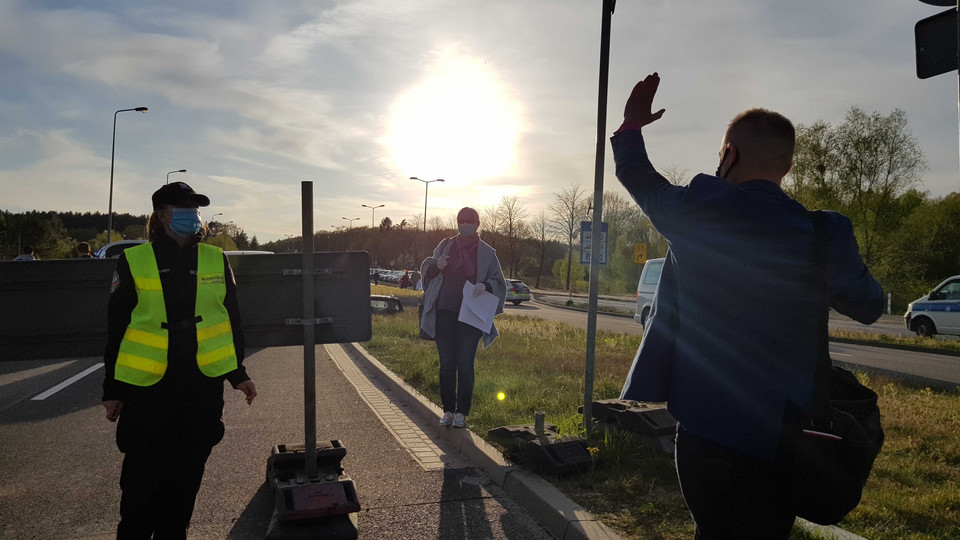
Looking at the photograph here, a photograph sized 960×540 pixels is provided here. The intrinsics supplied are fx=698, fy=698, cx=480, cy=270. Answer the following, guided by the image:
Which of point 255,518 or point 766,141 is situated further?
point 255,518

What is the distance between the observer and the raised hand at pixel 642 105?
206cm

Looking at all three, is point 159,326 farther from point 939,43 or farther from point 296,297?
point 939,43

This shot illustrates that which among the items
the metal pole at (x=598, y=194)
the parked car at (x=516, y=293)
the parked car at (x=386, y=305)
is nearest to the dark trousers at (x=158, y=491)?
the metal pole at (x=598, y=194)

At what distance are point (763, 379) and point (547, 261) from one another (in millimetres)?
81959

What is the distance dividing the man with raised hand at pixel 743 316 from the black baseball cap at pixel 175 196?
2.08m

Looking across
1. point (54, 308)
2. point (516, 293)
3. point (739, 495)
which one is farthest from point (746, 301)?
point (516, 293)

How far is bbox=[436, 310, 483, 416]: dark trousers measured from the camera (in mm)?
6141

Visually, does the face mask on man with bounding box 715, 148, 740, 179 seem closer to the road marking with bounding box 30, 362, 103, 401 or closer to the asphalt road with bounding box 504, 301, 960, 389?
the road marking with bounding box 30, 362, 103, 401

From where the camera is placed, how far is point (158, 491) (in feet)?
9.53

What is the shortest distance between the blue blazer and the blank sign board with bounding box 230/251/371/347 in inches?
99.2

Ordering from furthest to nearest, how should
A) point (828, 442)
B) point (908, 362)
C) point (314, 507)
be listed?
point (908, 362) < point (314, 507) < point (828, 442)

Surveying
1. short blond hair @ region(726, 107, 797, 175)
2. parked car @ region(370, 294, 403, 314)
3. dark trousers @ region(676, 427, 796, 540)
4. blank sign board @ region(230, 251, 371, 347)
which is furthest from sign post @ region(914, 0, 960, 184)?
parked car @ region(370, 294, 403, 314)

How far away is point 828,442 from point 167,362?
245 centimetres

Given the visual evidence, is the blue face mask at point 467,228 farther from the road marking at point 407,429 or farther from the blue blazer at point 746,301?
the blue blazer at point 746,301
